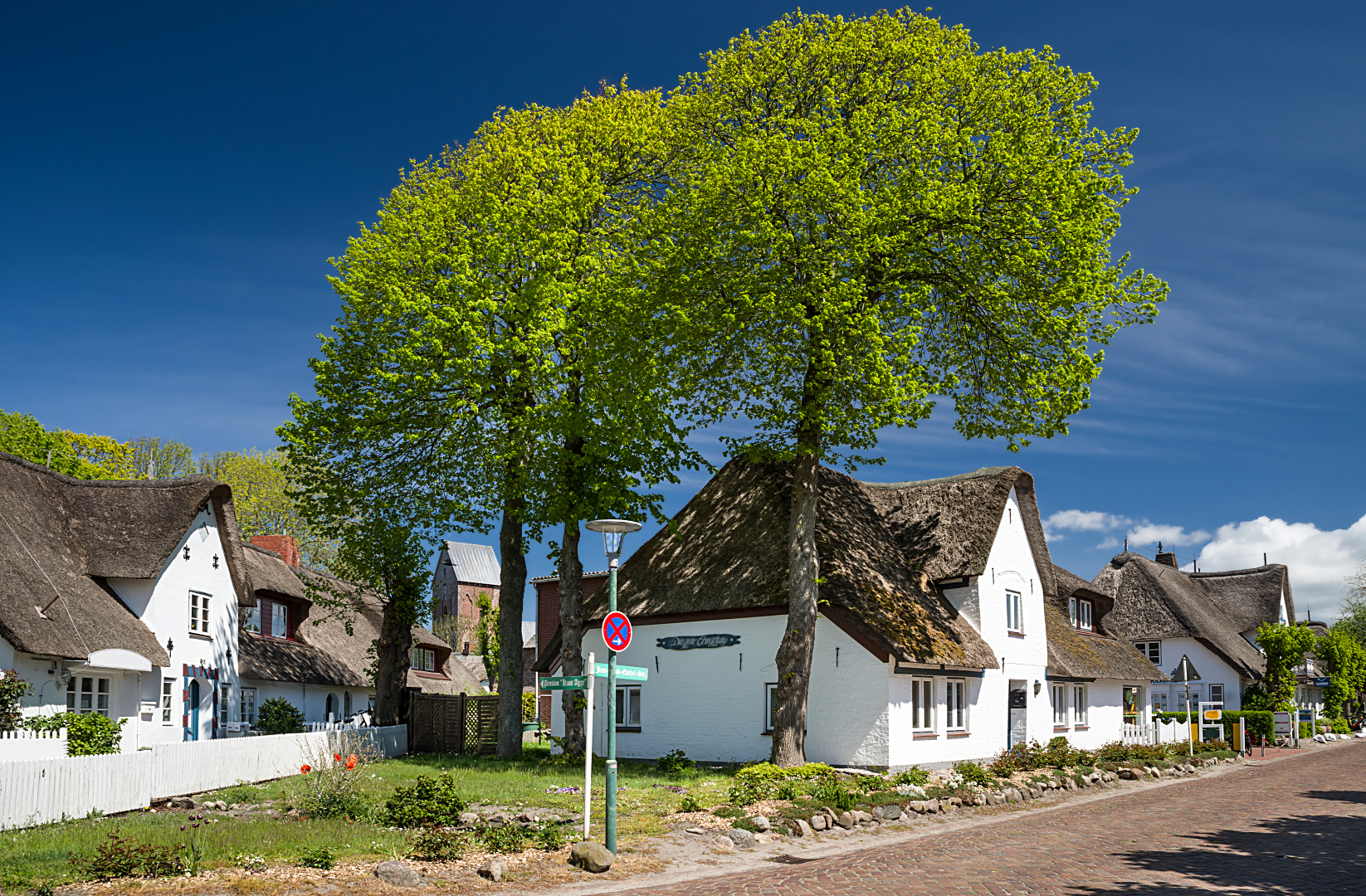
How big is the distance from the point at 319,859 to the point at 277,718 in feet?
88.5

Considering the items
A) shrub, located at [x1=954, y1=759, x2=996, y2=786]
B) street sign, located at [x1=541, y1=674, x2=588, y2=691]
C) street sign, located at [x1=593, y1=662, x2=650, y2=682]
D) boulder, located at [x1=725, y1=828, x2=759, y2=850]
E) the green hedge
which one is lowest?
the green hedge

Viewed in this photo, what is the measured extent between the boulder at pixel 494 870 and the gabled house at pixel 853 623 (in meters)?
13.1

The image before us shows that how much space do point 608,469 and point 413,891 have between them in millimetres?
17782

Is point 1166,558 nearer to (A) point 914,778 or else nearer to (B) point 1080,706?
(B) point 1080,706

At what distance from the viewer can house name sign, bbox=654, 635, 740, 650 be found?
28.1m

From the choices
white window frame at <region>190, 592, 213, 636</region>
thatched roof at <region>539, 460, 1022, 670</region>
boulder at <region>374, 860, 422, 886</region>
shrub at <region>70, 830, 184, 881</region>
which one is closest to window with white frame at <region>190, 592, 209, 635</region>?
white window frame at <region>190, 592, 213, 636</region>

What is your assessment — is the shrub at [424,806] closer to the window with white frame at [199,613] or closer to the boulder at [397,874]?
the boulder at [397,874]

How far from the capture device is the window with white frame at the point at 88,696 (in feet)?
89.8

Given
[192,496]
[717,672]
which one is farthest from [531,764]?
[192,496]

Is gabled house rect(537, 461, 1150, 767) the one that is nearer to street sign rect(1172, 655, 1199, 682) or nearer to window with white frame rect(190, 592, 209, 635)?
window with white frame rect(190, 592, 209, 635)

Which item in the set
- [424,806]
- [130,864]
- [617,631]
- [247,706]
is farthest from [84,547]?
[617,631]

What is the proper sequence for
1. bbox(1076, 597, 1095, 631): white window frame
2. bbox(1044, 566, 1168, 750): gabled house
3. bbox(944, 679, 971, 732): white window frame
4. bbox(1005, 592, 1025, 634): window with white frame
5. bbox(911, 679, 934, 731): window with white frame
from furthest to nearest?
bbox(1076, 597, 1095, 631): white window frame < bbox(1044, 566, 1168, 750): gabled house < bbox(1005, 592, 1025, 634): window with white frame < bbox(944, 679, 971, 732): white window frame < bbox(911, 679, 934, 731): window with white frame

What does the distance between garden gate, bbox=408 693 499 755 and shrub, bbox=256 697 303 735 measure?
531 centimetres

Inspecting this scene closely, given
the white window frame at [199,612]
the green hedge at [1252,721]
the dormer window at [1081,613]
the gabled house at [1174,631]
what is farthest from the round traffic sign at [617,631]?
the gabled house at [1174,631]
